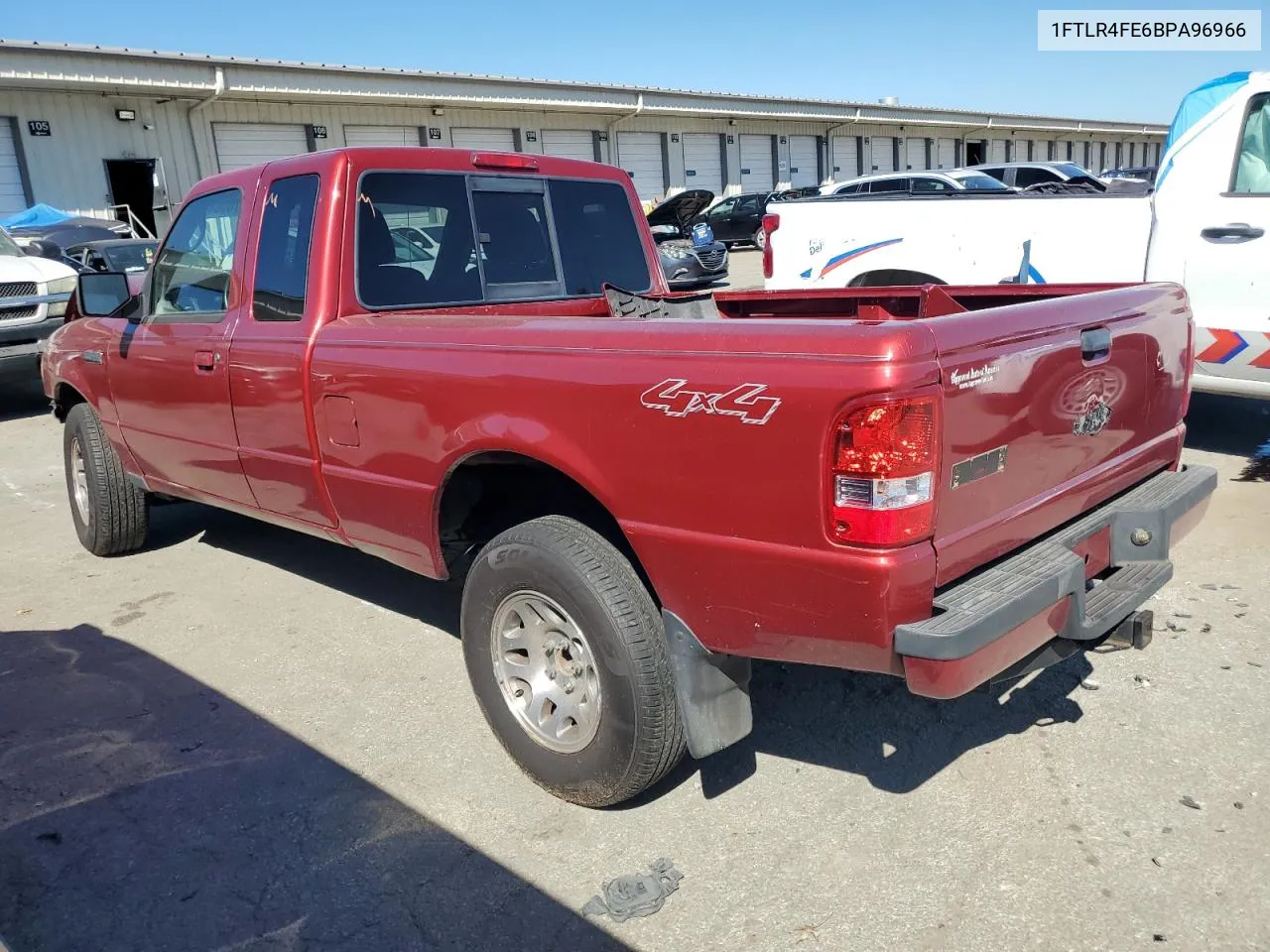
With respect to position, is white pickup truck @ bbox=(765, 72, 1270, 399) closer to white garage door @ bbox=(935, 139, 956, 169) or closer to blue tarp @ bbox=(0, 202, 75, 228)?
blue tarp @ bbox=(0, 202, 75, 228)

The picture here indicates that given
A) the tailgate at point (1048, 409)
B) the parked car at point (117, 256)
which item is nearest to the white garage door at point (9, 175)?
the parked car at point (117, 256)

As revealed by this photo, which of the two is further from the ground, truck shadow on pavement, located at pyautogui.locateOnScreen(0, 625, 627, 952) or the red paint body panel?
the red paint body panel

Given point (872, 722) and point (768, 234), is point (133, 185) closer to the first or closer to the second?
point (768, 234)

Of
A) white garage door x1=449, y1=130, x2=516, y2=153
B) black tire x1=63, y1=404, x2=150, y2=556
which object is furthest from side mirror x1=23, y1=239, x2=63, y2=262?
white garage door x1=449, y1=130, x2=516, y2=153

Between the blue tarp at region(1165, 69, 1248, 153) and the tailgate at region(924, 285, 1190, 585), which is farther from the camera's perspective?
the blue tarp at region(1165, 69, 1248, 153)

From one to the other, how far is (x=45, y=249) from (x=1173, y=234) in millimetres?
13521

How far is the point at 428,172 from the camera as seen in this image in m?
3.84

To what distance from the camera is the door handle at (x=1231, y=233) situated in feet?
17.9

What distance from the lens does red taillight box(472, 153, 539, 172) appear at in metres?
3.98

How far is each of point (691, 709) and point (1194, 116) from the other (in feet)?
17.5

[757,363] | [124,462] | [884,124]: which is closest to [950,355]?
[757,363]

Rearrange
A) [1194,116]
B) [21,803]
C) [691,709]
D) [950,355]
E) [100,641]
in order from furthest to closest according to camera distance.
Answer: [1194,116] → [100,641] → [21,803] → [691,709] → [950,355]

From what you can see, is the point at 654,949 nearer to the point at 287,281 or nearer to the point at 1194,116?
the point at 287,281

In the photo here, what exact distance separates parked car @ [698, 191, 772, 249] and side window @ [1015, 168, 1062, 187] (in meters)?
7.90
